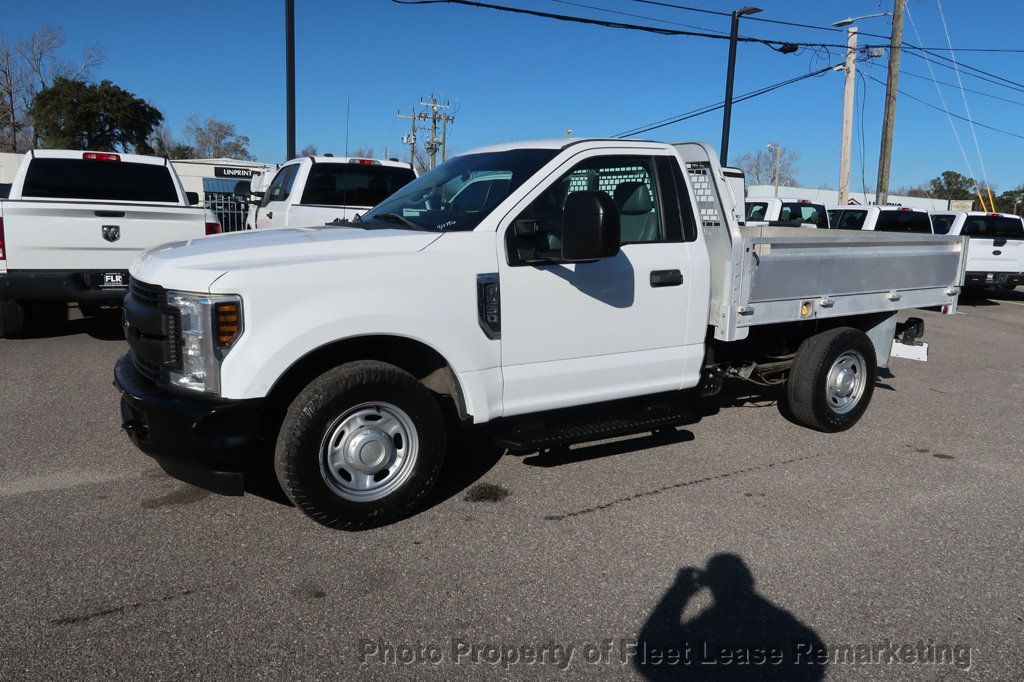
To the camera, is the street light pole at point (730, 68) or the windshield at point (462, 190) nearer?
the windshield at point (462, 190)

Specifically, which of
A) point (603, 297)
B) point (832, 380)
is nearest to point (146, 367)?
point (603, 297)

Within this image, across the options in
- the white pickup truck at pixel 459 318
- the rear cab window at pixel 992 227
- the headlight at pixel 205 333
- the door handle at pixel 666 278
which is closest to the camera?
the headlight at pixel 205 333

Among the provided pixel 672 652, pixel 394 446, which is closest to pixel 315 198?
pixel 394 446

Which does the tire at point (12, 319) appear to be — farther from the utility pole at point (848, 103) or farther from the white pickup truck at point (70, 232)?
the utility pole at point (848, 103)

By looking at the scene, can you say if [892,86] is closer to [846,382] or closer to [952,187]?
[846,382]

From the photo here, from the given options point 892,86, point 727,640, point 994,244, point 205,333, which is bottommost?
point 727,640

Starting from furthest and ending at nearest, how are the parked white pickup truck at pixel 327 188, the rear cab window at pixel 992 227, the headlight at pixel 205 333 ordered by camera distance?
the rear cab window at pixel 992 227, the parked white pickup truck at pixel 327 188, the headlight at pixel 205 333

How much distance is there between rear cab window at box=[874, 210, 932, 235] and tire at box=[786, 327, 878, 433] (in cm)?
1164

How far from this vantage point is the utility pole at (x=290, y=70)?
13961 mm

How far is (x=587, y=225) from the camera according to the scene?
13.3ft

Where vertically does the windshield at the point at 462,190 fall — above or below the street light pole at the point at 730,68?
below

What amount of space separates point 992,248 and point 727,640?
15.8 m

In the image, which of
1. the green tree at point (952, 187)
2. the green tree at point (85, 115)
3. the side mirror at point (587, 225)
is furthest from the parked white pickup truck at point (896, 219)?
the green tree at point (952, 187)

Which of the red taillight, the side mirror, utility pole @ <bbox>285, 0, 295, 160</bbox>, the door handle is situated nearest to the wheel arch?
the side mirror
